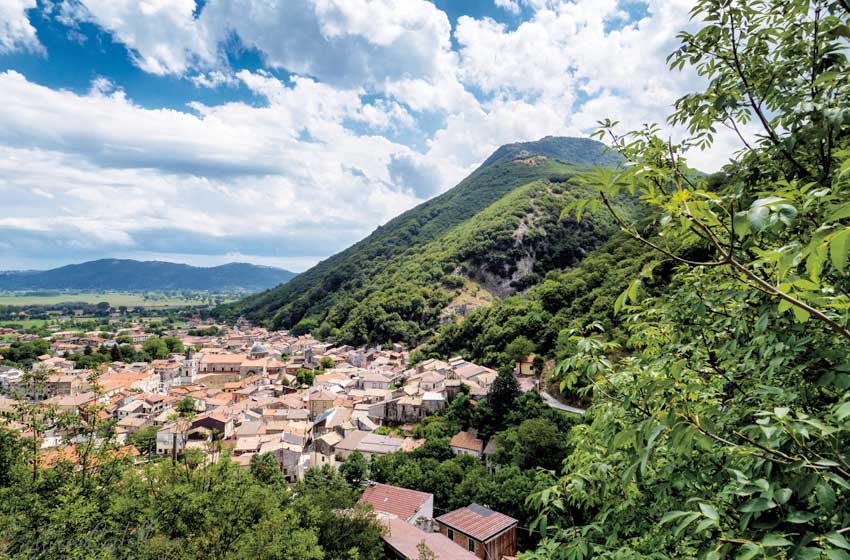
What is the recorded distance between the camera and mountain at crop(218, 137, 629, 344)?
7188 cm

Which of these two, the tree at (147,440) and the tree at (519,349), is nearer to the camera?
the tree at (147,440)

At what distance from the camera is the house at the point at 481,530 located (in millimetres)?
17844

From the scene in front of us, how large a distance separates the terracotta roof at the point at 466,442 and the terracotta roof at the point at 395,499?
721 centimetres

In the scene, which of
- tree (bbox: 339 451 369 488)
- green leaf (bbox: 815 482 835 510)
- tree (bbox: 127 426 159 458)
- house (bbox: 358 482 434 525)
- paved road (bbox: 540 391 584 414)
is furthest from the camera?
tree (bbox: 127 426 159 458)

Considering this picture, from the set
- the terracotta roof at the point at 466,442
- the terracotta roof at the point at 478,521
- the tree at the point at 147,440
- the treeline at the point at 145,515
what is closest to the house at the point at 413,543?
the terracotta roof at the point at 478,521

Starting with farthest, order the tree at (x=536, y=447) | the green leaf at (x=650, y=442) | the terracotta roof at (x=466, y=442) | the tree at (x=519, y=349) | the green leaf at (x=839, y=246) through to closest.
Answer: the tree at (x=519, y=349)
the terracotta roof at (x=466, y=442)
the tree at (x=536, y=447)
the green leaf at (x=650, y=442)
the green leaf at (x=839, y=246)

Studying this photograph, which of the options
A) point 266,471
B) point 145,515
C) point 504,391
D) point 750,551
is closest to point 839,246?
point 750,551

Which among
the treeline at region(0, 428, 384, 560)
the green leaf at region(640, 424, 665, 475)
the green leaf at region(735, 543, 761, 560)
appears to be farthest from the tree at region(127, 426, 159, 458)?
the green leaf at region(735, 543, 761, 560)

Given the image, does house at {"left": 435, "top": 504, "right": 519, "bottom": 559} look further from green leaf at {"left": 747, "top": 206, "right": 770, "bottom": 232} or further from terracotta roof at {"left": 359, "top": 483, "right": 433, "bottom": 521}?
green leaf at {"left": 747, "top": 206, "right": 770, "bottom": 232}

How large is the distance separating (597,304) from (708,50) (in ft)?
108

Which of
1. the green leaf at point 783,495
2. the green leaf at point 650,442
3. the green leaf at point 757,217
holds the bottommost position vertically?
the green leaf at point 783,495

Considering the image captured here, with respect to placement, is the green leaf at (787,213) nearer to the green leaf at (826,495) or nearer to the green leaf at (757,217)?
the green leaf at (757,217)

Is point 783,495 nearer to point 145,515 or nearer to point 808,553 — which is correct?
point 808,553

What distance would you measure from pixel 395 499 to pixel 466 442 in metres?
8.91
